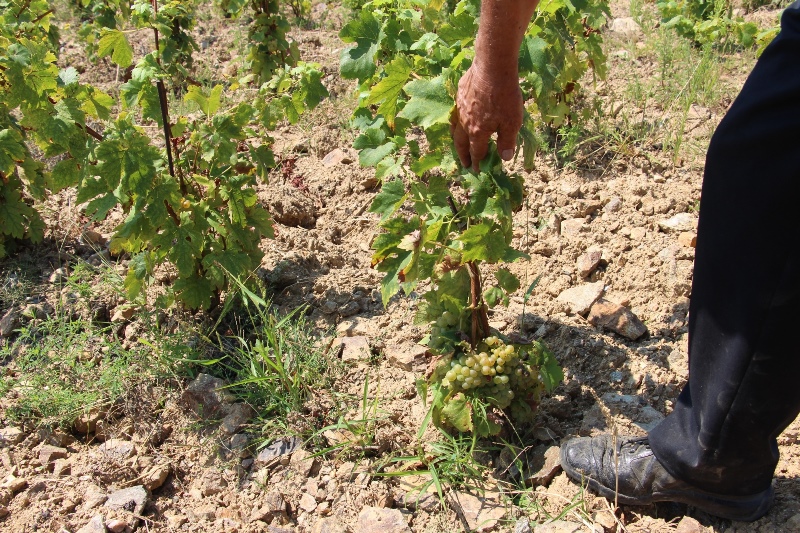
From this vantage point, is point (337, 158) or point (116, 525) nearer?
point (116, 525)

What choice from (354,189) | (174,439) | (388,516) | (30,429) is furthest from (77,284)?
(388,516)

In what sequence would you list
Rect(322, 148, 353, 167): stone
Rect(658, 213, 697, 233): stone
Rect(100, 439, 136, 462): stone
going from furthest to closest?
Rect(322, 148, 353, 167): stone
Rect(658, 213, 697, 233): stone
Rect(100, 439, 136, 462): stone

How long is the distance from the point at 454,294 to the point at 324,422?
2.50 ft

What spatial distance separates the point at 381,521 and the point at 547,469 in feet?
1.87

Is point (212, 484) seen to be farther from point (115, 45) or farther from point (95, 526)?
point (115, 45)

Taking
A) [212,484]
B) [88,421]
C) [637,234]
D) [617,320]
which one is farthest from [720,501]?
[88,421]

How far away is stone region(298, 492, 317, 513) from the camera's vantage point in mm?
2354

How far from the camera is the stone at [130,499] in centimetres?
239

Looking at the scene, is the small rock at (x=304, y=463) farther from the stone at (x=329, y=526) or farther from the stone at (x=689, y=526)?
the stone at (x=689, y=526)

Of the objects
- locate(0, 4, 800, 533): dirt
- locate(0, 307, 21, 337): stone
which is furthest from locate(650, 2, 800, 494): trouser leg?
locate(0, 307, 21, 337): stone

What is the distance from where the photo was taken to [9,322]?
3225 mm

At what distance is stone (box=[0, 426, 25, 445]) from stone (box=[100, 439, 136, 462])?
319 millimetres

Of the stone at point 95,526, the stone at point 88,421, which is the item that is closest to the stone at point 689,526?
the stone at point 95,526

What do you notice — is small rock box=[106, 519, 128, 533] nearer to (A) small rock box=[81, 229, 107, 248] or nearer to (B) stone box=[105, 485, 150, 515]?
(B) stone box=[105, 485, 150, 515]
